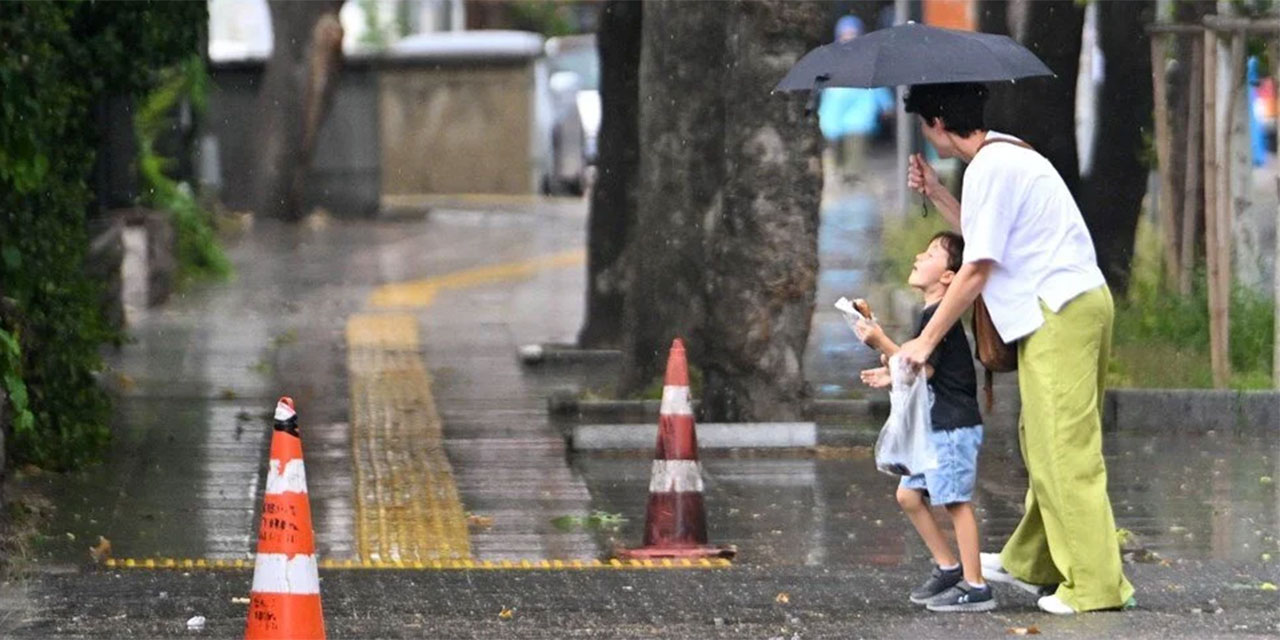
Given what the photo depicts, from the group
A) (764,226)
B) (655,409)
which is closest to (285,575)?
(764,226)

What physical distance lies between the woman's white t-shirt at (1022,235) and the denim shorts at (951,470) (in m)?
0.34

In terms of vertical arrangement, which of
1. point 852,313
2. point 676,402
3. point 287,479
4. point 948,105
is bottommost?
point 676,402

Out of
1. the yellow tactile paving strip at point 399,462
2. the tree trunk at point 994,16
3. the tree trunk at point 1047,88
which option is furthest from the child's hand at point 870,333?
the tree trunk at point 994,16

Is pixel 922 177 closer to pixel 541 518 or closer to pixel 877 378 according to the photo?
pixel 877 378

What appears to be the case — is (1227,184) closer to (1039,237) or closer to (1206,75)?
(1206,75)

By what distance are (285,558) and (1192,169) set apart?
717 cm

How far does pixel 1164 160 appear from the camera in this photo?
41.8ft

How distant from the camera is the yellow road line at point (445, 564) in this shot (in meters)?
8.53

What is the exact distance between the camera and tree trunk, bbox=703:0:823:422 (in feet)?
36.9

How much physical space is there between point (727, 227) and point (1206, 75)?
2421 mm

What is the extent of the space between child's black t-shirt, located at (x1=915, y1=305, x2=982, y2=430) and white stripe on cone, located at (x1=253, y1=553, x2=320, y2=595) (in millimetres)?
2077

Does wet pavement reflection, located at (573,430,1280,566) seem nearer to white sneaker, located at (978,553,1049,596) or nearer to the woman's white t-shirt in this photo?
white sneaker, located at (978,553,1049,596)

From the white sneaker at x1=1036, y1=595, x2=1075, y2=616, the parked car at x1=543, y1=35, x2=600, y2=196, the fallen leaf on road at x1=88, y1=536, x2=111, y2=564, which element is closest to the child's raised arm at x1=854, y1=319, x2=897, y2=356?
the white sneaker at x1=1036, y1=595, x2=1075, y2=616

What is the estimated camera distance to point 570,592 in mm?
8086
